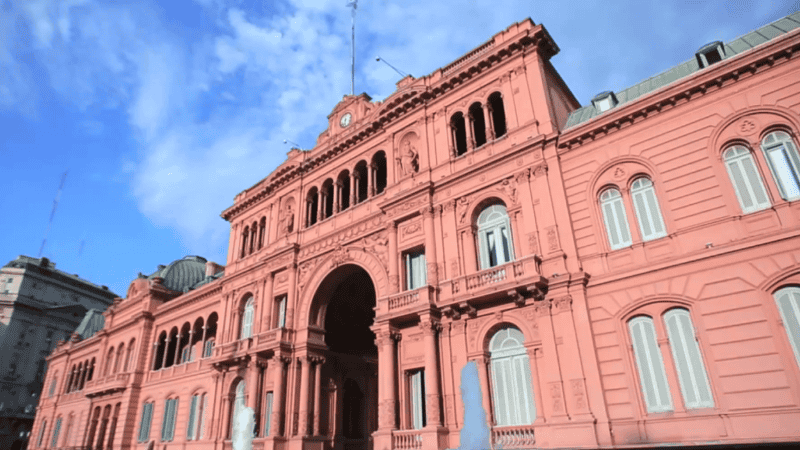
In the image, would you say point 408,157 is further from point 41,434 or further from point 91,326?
point 41,434

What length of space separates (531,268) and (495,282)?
5.26ft

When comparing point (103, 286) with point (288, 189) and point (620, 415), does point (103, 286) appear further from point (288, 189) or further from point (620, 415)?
point (620, 415)

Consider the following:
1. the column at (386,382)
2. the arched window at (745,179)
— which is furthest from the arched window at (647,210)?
the column at (386,382)

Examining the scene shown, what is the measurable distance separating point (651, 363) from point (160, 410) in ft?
105

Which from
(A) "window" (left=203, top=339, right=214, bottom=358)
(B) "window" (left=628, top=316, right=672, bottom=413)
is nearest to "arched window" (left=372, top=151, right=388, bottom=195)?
(B) "window" (left=628, top=316, right=672, bottom=413)

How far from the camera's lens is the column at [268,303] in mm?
26719

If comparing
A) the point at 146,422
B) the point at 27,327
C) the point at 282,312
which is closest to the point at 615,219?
the point at 282,312

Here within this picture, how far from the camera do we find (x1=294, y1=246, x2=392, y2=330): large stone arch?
22.3 m

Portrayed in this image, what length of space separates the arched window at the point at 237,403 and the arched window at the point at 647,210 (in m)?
21.8

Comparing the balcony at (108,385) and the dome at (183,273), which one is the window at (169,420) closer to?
the balcony at (108,385)

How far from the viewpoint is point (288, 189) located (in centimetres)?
3034

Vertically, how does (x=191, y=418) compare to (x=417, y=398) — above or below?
above

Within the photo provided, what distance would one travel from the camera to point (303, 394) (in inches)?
930

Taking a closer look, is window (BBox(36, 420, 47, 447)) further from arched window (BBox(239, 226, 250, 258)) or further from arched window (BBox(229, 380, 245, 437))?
arched window (BBox(229, 380, 245, 437))
